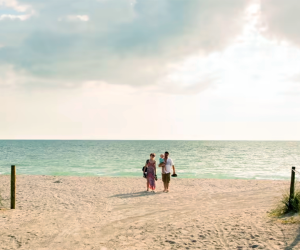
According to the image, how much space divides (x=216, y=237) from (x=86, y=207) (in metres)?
6.01

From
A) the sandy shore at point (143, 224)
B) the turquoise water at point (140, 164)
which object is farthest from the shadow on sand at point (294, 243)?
the turquoise water at point (140, 164)

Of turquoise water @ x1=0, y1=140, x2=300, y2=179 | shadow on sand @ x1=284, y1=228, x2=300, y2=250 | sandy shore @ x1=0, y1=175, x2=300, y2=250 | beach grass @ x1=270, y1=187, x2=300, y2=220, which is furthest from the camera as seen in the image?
turquoise water @ x1=0, y1=140, x2=300, y2=179

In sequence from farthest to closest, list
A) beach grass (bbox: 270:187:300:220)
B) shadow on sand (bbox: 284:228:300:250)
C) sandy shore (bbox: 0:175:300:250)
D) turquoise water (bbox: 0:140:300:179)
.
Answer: turquoise water (bbox: 0:140:300:179), beach grass (bbox: 270:187:300:220), sandy shore (bbox: 0:175:300:250), shadow on sand (bbox: 284:228:300:250)

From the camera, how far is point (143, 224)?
29.2ft

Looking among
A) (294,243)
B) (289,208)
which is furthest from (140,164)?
(294,243)

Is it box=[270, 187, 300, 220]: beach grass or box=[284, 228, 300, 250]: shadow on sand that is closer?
box=[284, 228, 300, 250]: shadow on sand

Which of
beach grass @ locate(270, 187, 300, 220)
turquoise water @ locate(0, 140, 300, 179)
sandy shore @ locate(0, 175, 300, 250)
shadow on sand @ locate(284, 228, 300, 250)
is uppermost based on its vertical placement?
beach grass @ locate(270, 187, 300, 220)

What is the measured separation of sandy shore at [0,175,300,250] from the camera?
7195mm

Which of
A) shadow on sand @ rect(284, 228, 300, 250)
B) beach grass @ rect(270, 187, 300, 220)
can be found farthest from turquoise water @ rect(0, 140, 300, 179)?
shadow on sand @ rect(284, 228, 300, 250)

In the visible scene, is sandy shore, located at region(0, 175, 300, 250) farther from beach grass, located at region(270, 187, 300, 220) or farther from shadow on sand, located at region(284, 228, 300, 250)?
beach grass, located at region(270, 187, 300, 220)

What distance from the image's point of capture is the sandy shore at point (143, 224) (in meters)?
7.20

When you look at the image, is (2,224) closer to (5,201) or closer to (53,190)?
(5,201)

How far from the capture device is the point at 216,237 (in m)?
7.50

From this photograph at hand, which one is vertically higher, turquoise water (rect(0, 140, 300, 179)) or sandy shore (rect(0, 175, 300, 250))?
sandy shore (rect(0, 175, 300, 250))
